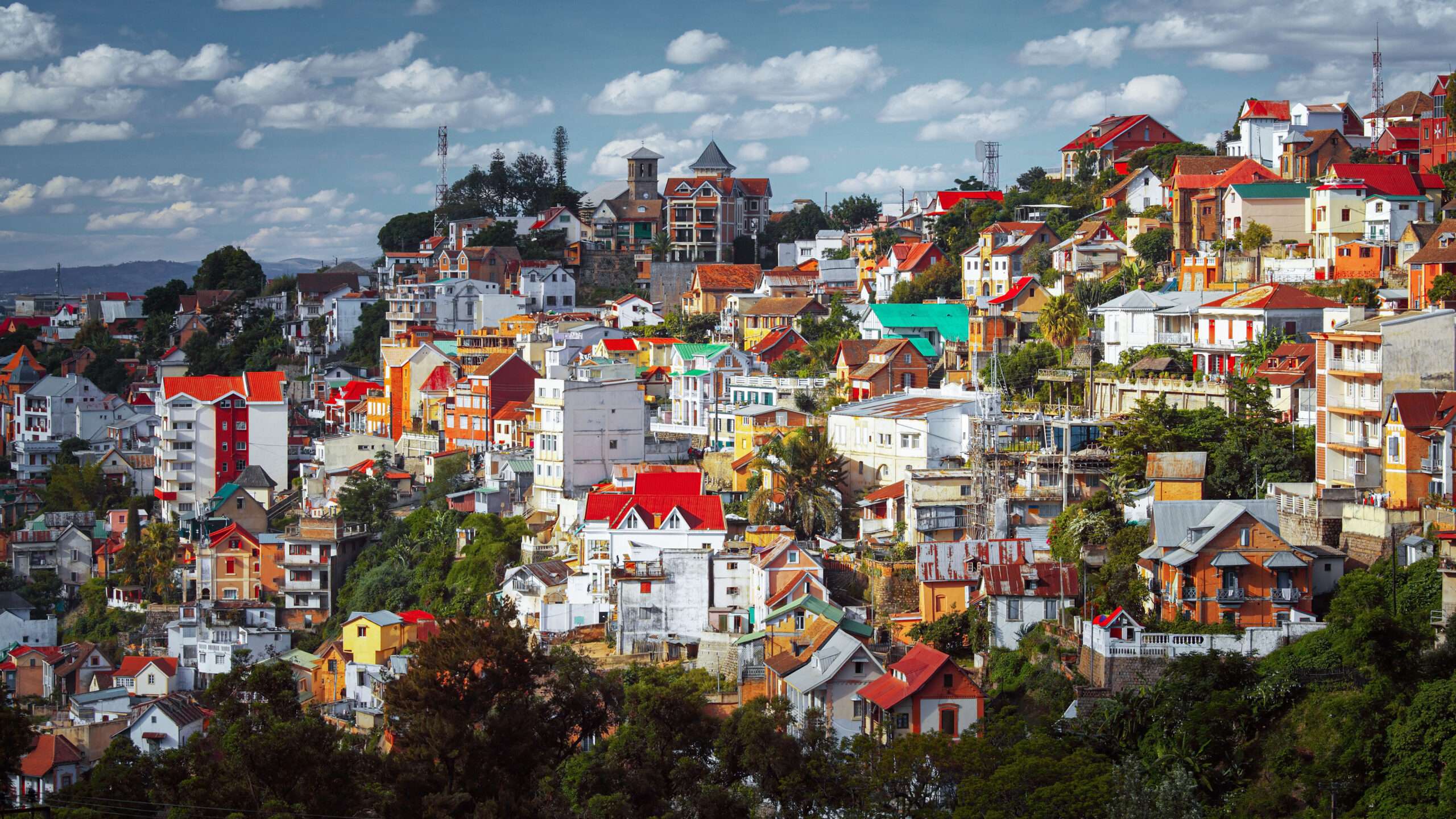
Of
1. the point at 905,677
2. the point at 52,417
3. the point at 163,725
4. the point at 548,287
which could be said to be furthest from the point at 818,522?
the point at 52,417

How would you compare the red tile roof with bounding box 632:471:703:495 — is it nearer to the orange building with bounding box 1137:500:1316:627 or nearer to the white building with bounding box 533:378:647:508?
the white building with bounding box 533:378:647:508

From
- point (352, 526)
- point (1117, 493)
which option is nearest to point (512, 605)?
point (1117, 493)

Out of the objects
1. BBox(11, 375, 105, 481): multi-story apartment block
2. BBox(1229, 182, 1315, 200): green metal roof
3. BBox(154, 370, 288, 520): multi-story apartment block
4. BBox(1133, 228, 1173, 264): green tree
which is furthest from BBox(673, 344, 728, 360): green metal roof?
BBox(11, 375, 105, 481): multi-story apartment block

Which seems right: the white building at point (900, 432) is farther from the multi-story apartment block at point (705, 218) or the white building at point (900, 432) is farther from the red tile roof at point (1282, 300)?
the multi-story apartment block at point (705, 218)

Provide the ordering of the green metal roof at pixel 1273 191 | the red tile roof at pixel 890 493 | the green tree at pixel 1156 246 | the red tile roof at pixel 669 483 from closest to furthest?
the red tile roof at pixel 890 493, the red tile roof at pixel 669 483, the green metal roof at pixel 1273 191, the green tree at pixel 1156 246

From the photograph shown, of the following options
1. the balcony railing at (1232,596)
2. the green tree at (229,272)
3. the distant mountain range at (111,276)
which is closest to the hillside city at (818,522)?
the balcony railing at (1232,596)

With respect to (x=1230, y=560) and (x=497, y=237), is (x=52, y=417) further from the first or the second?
(x=1230, y=560)
